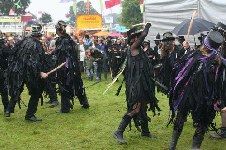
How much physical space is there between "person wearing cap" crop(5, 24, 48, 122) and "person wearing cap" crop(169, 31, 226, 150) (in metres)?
3.20

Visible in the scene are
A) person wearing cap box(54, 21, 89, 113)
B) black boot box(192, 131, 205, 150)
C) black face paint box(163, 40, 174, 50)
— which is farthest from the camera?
person wearing cap box(54, 21, 89, 113)

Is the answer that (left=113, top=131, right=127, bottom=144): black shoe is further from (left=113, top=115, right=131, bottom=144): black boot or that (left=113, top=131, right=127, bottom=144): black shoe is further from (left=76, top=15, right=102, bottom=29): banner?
(left=76, top=15, right=102, bottom=29): banner

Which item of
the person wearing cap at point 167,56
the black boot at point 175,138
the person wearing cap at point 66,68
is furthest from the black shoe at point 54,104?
the black boot at point 175,138

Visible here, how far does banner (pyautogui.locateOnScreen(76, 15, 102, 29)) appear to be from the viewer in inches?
1258

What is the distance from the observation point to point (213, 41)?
531 centimetres

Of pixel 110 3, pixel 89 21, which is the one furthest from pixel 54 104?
pixel 89 21

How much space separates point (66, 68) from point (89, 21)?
79.1 feet

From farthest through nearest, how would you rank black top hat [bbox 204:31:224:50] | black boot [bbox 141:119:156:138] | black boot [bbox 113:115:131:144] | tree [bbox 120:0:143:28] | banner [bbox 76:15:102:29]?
tree [bbox 120:0:143:28] → banner [bbox 76:15:102:29] → black boot [bbox 141:119:156:138] → black boot [bbox 113:115:131:144] → black top hat [bbox 204:31:224:50]

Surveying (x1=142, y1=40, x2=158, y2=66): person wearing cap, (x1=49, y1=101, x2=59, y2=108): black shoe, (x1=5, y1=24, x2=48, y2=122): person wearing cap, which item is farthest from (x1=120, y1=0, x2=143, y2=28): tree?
(x1=5, y1=24, x2=48, y2=122): person wearing cap

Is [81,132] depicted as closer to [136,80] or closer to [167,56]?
[136,80]

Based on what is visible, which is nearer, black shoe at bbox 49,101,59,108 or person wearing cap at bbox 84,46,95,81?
black shoe at bbox 49,101,59,108

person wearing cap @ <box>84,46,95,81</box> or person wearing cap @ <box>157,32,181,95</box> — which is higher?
person wearing cap @ <box>157,32,181,95</box>

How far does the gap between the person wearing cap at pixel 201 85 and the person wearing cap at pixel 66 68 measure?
11.8 ft

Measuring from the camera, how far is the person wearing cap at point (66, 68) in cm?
860
